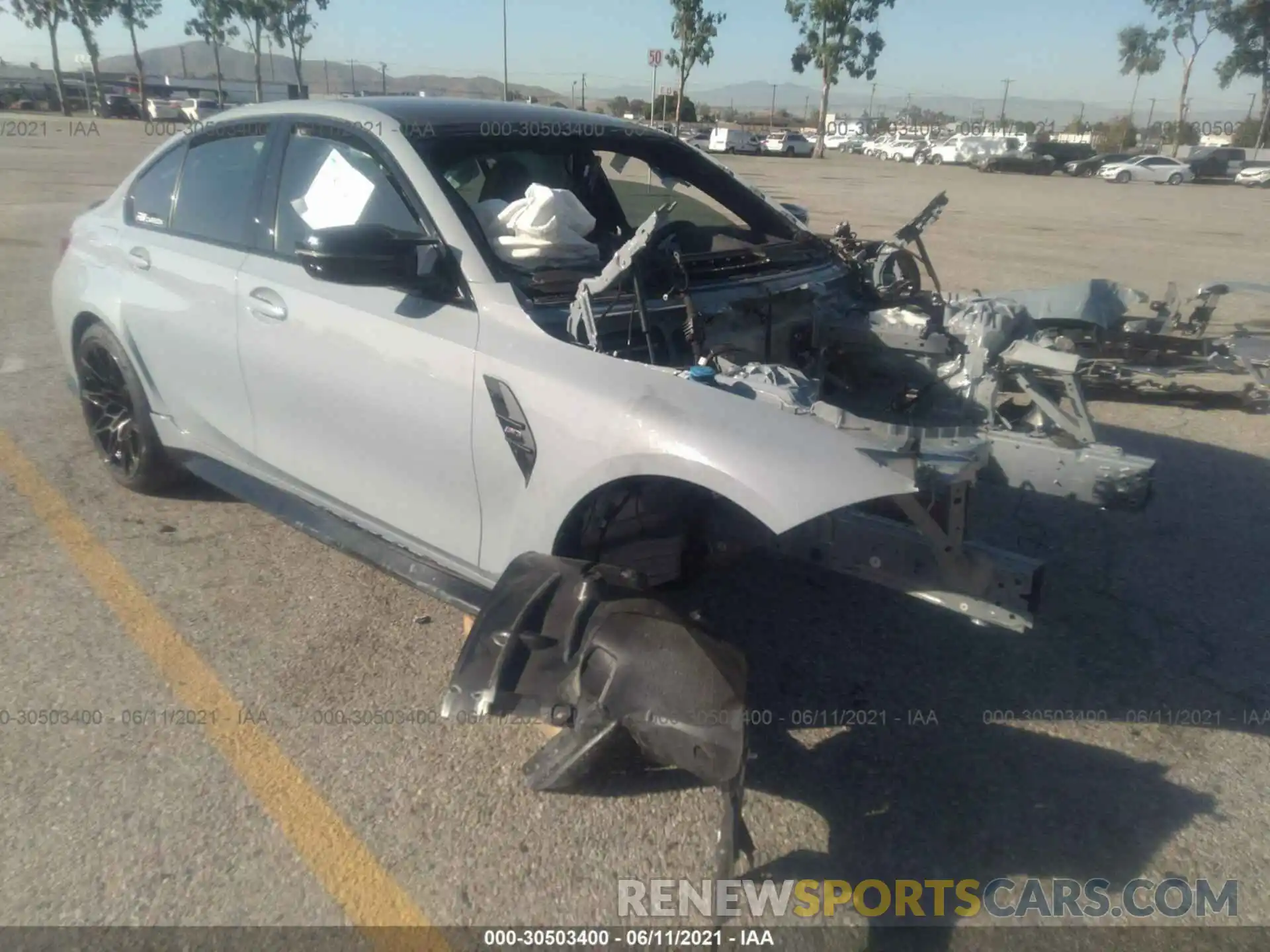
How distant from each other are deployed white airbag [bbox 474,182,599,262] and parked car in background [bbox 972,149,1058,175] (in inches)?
1733

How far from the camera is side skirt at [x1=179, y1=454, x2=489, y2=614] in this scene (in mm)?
3111

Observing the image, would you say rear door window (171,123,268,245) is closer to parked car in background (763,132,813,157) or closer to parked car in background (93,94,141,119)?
parked car in background (763,132,813,157)

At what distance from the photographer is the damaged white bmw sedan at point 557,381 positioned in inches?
99.7

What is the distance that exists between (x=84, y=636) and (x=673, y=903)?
238 centimetres

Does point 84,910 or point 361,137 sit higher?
point 361,137

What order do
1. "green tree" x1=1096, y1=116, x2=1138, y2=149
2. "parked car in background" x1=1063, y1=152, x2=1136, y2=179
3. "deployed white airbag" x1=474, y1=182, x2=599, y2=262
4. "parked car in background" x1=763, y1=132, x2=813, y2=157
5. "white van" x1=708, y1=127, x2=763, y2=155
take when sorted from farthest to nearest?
"green tree" x1=1096, y1=116, x2=1138, y2=149 → "parked car in background" x1=763, y1=132, x2=813, y2=157 → "white van" x1=708, y1=127, x2=763, y2=155 → "parked car in background" x1=1063, y1=152, x2=1136, y2=179 → "deployed white airbag" x1=474, y1=182, x2=599, y2=262

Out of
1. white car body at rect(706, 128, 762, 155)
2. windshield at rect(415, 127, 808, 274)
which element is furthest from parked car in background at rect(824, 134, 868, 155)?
windshield at rect(415, 127, 808, 274)

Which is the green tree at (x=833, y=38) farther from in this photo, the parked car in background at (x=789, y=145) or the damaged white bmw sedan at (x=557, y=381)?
the damaged white bmw sedan at (x=557, y=381)

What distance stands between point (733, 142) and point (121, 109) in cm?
3711

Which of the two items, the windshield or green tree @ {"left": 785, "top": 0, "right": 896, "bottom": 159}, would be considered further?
green tree @ {"left": 785, "top": 0, "right": 896, "bottom": 159}

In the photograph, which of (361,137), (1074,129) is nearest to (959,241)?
(361,137)

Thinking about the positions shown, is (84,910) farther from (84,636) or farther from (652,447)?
(652,447)

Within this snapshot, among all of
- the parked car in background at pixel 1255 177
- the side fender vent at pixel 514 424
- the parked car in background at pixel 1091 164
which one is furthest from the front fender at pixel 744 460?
the parked car in background at pixel 1091 164

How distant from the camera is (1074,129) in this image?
69562 millimetres
